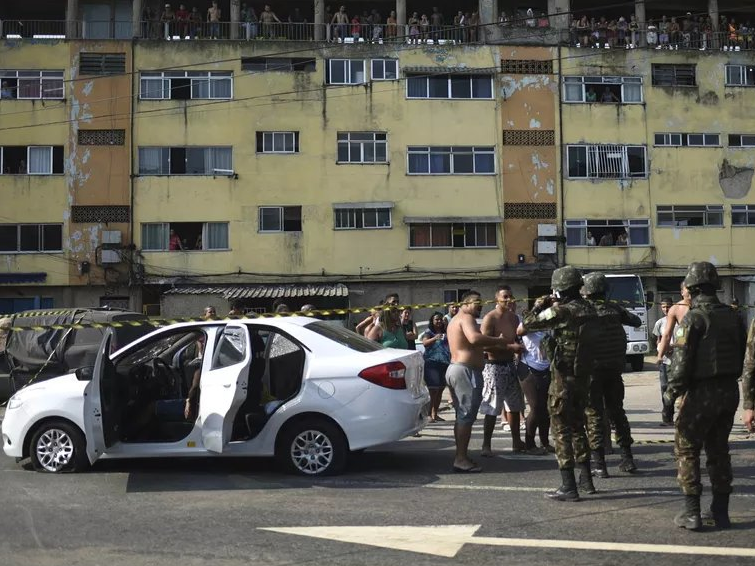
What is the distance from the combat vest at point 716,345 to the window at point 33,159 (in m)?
32.0

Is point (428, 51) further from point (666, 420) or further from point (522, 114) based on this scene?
point (666, 420)

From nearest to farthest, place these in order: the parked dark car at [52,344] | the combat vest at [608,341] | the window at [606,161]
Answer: the combat vest at [608,341]
the parked dark car at [52,344]
the window at [606,161]

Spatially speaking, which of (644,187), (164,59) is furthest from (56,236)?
(644,187)

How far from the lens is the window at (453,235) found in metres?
35.0

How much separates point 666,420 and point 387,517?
6.91m

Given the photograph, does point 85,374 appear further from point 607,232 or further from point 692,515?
point 607,232

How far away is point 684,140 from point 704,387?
105ft

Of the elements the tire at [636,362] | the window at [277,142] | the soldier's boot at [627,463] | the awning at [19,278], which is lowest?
the tire at [636,362]

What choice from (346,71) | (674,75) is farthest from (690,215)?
(346,71)

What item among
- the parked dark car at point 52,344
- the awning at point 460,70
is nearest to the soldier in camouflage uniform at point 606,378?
the parked dark car at point 52,344

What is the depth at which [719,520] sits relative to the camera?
647 centimetres

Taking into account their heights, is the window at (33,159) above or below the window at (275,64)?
below

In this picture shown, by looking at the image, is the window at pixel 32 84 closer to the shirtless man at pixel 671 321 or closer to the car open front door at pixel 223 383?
the shirtless man at pixel 671 321

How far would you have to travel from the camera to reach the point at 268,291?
33656 millimetres
